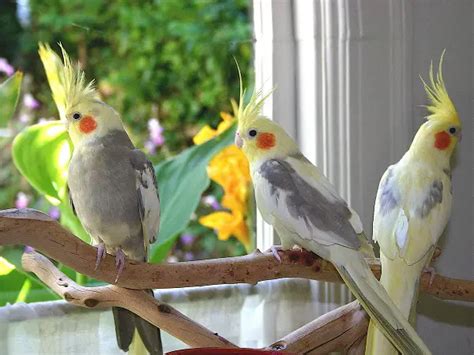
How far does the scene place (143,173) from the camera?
0.96 m

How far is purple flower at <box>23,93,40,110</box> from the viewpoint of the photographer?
133cm

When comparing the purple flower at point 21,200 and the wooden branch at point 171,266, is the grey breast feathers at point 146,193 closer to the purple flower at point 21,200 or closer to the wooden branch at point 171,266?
the wooden branch at point 171,266

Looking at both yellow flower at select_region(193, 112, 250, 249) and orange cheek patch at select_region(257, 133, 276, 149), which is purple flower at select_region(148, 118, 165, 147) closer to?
yellow flower at select_region(193, 112, 250, 249)

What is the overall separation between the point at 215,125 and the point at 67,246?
2.29 ft

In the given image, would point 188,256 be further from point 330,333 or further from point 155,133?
point 330,333

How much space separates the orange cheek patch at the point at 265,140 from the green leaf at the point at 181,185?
0.28 m

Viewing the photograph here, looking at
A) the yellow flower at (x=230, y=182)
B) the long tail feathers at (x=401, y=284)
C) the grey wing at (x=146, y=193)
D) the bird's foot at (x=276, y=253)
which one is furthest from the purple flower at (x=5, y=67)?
the long tail feathers at (x=401, y=284)

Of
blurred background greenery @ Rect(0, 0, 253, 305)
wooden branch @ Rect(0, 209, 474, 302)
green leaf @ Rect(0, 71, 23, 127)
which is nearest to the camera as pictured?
wooden branch @ Rect(0, 209, 474, 302)

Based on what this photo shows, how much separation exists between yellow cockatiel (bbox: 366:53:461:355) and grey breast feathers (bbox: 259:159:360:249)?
2.4 inches

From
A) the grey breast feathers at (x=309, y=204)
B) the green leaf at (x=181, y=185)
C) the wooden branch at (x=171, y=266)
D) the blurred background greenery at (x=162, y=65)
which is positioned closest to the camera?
the wooden branch at (x=171, y=266)

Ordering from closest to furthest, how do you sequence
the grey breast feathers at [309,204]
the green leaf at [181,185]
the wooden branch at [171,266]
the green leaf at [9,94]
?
the wooden branch at [171,266], the grey breast feathers at [309,204], the green leaf at [9,94], the green leaf at [181,185]

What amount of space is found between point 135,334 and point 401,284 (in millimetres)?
330

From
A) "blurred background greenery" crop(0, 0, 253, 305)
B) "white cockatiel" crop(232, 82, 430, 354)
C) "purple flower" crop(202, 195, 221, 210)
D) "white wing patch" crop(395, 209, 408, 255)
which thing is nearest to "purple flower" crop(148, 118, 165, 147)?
"blurred background greenery" crop(0, 0, 253, 305)

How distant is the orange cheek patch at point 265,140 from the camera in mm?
989
